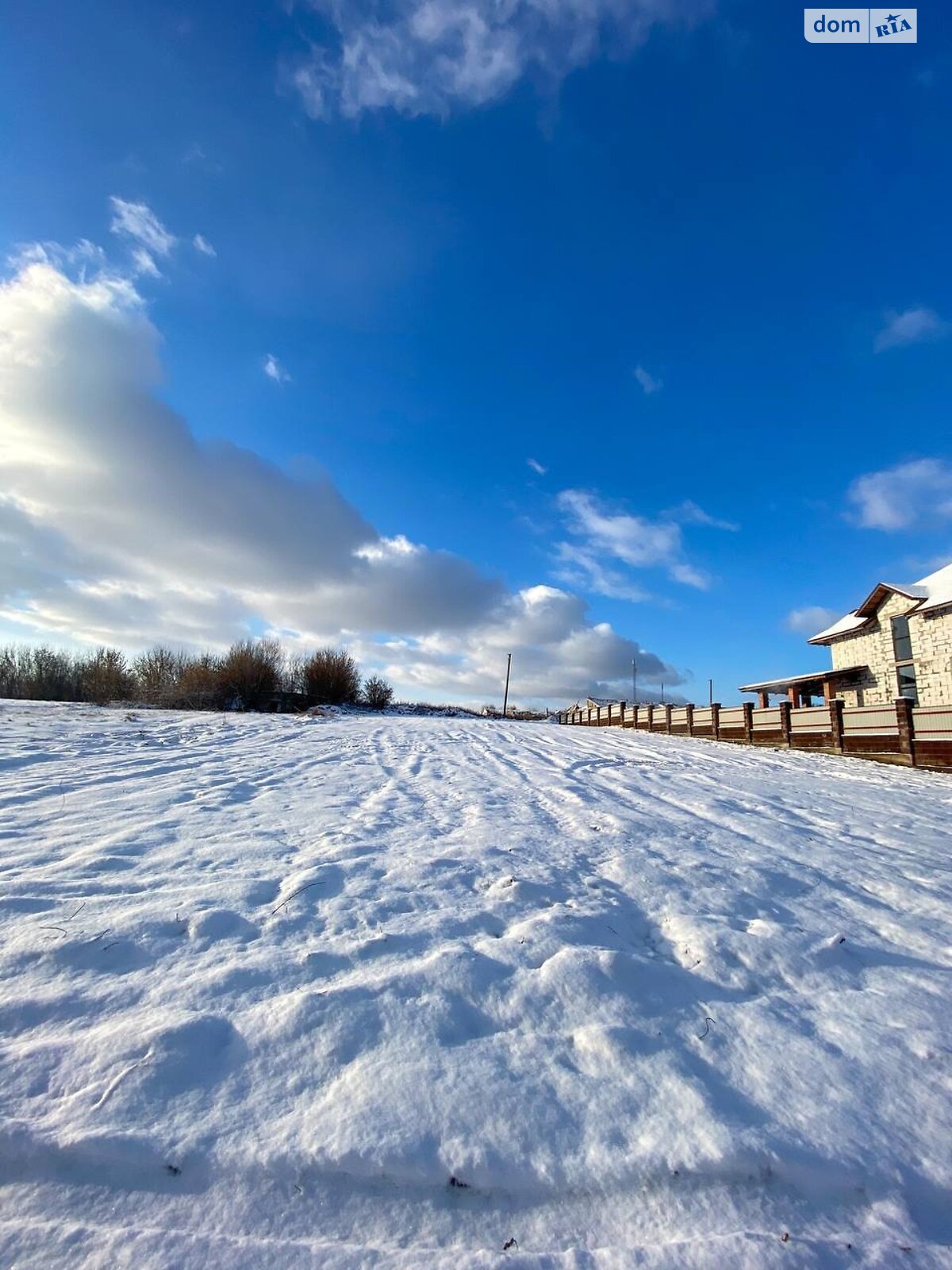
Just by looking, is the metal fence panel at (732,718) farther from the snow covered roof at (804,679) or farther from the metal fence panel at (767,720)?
the snow covered roof at (804,679)

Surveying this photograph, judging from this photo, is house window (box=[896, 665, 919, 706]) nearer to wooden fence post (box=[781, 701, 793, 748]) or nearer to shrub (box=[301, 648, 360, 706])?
wooden fence post (box=[781, 701, 793, 748])

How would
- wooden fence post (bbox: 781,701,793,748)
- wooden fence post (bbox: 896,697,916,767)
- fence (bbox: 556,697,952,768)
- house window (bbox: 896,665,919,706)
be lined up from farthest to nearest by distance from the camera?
house window (bbox: 896,665,919,706), wooden fence post (bbox: 781,701,793,748), wooden fence post (bbox: 896,697,916,767), fence (bbox: 556,697,952,768)

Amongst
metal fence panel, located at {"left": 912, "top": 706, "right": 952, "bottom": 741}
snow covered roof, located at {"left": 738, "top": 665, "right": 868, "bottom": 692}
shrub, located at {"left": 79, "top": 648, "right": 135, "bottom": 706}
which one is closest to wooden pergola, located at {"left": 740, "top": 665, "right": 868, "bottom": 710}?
snow covered roof, located at {"left": 738, "top": 665, "right": 868, "bottom": 692}

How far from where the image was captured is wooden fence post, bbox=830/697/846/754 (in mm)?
13734

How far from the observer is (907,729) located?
39.5 feet

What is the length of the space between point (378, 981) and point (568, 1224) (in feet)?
3.91

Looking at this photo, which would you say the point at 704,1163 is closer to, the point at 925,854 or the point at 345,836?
the point at 345,836

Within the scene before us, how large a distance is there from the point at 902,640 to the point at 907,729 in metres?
12.3

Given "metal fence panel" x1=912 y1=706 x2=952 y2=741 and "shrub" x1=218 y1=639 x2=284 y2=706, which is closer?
"metal fence panel" x1=912 y1=706 x2=952 y2=741

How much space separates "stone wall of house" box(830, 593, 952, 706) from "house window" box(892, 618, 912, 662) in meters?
0.14

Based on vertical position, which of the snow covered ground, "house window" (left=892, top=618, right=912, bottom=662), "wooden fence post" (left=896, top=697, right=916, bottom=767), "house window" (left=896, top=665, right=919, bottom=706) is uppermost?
"house window" (left=892, top=618, right=912, bottom=662)

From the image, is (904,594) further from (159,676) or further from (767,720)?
(159,676)

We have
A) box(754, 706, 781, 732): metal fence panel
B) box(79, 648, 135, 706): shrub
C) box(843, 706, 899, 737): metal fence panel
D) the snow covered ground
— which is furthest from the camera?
box(79, 648, 135, 706): shrub

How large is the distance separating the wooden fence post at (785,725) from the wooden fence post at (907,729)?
9.98ft
